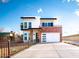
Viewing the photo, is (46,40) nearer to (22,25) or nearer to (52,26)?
(52,26)

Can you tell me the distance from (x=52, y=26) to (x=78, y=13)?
6.99 meters

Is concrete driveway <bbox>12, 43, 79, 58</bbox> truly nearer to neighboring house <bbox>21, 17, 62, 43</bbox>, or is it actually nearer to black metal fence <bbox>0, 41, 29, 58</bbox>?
black metal fence <bbox>0, 41, 29, 58</bbox>

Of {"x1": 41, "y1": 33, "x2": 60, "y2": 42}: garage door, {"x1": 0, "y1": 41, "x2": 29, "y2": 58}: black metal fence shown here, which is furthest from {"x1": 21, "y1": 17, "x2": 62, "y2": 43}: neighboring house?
{"x1": 0, "y1": 41, "x2": 29, "y2": 58}: black metal fence

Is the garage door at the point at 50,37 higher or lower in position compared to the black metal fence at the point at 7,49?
higher

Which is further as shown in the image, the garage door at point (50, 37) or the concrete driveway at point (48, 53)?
the garage door at point (50, 37)

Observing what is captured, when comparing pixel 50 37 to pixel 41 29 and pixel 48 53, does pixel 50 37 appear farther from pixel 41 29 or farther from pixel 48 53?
pixel 48 53

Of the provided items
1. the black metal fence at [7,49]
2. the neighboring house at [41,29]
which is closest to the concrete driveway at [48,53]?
the black metal fence at [7,49]

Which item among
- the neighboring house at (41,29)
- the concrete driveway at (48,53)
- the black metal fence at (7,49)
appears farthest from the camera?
the neighboring house at (41,29)

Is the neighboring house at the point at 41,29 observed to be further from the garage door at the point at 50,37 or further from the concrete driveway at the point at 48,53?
the concrete driveway at the point at 48,53

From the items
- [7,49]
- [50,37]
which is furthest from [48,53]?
[50,37]

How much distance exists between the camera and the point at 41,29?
23.9 meters

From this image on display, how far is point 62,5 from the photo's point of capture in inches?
679

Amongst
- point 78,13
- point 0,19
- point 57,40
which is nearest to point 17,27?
point 57,40

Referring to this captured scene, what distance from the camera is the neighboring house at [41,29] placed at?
2389 centimetres
